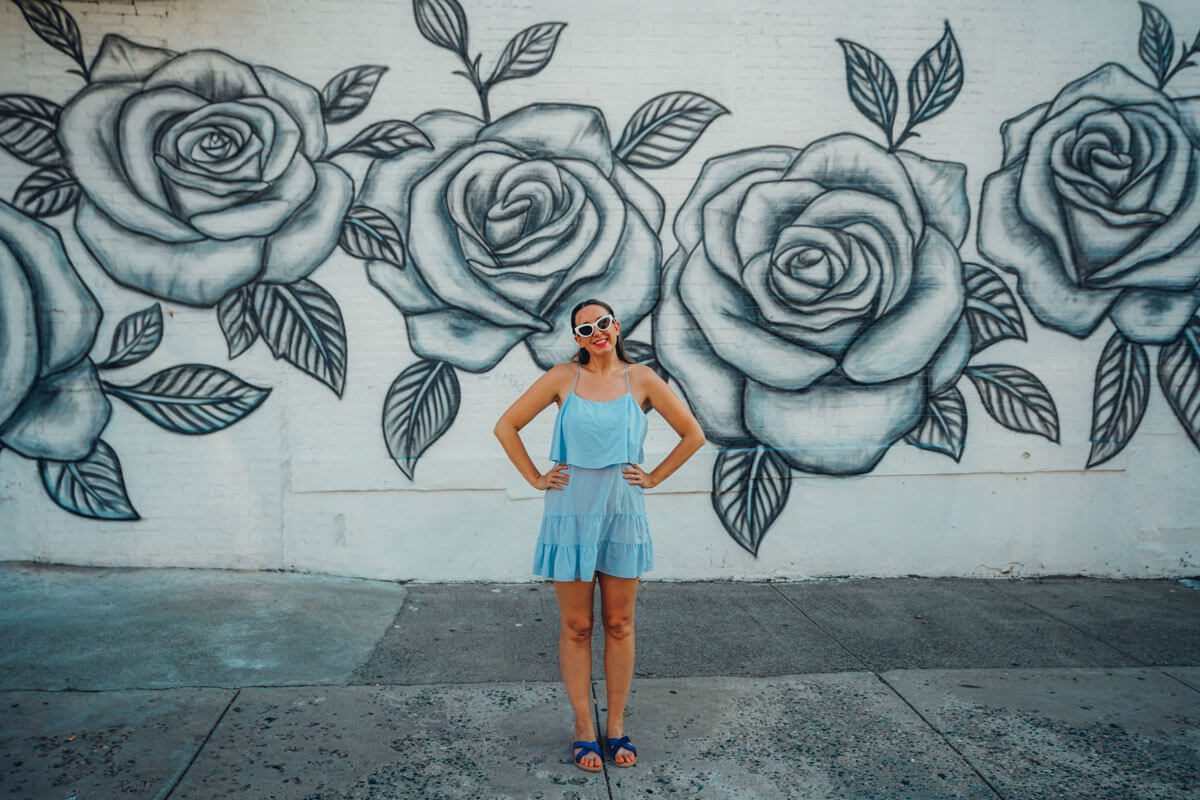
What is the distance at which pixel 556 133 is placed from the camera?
5254mm

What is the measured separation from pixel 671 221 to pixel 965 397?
2314 millimetres

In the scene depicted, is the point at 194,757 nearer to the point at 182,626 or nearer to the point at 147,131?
the point at 182,626

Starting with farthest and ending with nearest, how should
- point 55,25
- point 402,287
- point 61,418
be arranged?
point 402,287 → point 61,418 → point 55,25

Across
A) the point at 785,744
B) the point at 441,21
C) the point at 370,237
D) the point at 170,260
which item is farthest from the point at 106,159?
the point at 785,744

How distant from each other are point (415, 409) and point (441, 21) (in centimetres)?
245

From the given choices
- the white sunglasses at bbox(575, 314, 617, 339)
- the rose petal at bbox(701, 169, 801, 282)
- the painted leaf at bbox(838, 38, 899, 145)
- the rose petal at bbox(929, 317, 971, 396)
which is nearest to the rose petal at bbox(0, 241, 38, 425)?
the white sunglasses at bbox(575, 314, 617, 339)

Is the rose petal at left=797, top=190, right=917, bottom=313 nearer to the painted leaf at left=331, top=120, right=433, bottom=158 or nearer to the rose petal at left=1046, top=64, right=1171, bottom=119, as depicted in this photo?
the rose petal at left=1046, top=64, right=1171, bottom=119

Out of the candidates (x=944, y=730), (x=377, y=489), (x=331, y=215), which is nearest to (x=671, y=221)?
(x=331, y=215)

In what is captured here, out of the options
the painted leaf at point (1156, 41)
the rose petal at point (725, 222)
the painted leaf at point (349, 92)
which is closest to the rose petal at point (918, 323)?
the rose petal at point (725, 222)

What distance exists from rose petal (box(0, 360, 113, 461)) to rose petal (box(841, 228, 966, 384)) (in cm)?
480

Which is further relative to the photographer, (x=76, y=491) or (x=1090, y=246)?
(x=1090, y=246)

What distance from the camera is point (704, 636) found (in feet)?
14.6

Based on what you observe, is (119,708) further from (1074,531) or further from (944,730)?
(1074,531)

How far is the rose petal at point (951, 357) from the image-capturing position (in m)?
5.50
